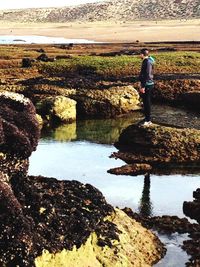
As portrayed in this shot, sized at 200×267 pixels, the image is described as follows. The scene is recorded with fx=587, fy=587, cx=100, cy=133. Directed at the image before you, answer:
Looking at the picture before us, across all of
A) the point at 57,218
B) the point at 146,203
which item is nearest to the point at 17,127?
the point at 57,218

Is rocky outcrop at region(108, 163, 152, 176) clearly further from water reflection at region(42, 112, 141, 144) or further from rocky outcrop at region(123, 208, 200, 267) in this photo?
water reflection at region(42, 112, 141, 144)

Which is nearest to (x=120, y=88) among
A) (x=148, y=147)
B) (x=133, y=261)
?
(x=148, y=147)

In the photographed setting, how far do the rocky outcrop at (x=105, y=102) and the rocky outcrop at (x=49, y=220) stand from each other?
759 inches

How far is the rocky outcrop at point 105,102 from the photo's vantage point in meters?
33.8

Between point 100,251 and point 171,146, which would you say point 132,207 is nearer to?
point 100,251

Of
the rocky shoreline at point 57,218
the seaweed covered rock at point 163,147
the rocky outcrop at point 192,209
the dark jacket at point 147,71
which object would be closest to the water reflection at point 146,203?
the rocky shoreline at point 57,218

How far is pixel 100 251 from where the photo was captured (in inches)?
469

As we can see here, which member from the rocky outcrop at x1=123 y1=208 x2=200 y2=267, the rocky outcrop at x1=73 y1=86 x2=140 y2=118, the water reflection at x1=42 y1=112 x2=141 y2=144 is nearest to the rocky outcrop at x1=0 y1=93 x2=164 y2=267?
the rocky outcrop at x1=123 y1=208 x2=200 y2=267

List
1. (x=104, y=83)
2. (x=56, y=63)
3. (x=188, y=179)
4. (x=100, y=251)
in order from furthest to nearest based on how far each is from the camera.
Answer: (x=56, y=63), (x=104, y=83), (x=188, y=179), (x=100, y=251)

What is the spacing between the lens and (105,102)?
→ 1342 inches

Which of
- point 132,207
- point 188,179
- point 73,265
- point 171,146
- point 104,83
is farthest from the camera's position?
point 104,83

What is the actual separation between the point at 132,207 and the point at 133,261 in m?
4.27

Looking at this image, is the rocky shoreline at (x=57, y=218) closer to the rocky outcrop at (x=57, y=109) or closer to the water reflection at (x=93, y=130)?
the water reflection at (x=93, y=130)

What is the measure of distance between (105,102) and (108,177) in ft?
48.1
